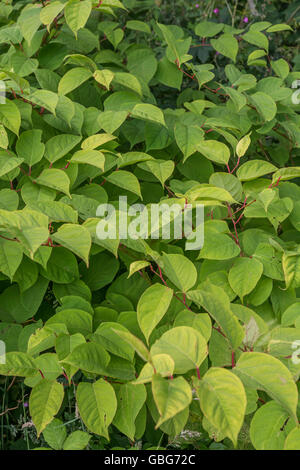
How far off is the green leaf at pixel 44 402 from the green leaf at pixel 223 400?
33 centimetres

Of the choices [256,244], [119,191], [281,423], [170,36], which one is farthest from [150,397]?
[170,36]

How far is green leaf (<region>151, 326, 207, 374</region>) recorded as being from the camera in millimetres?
869

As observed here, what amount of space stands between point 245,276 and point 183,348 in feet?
1.18

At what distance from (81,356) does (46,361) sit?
115 mm

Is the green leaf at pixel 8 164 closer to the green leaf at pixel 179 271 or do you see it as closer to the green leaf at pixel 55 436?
the green leaf at pixel 179 271

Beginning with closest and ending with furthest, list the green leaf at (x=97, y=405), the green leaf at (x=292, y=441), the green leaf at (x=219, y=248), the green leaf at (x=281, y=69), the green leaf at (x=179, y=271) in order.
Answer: the green leaf at (x=292, y=441)
the green leaf at (x=97, y=405)
the green leaf at (x=179, y=271)
the green leaf at (x=219, y=248)
the green leaf at (x=281, y=69)

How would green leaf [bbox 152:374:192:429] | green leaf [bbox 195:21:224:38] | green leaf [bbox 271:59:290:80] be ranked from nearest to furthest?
green leaf [bbox 152:374:192:429] → green leaf [bbox 271:59:290:80] → green leaf [bbox 195:21:224:38]

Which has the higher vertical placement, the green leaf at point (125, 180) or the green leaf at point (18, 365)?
the green leaf at point (125, 180)

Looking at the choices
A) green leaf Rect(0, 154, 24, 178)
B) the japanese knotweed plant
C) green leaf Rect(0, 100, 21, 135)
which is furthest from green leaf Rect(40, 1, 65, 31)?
green leaf Rect(0, 154, 24, 178)

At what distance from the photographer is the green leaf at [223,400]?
0.80 metres

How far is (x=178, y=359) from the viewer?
873mm

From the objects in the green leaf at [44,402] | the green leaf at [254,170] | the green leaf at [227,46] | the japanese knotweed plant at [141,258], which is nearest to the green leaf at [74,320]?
the japanese knotweed plant at [141,258]

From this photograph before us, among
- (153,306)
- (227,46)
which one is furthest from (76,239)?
(227,46)

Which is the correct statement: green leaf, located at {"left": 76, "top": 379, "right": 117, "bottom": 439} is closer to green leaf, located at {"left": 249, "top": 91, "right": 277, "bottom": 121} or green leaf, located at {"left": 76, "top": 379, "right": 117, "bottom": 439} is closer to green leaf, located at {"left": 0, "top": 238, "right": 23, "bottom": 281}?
green leaf, located at {"left": 0, "top": 238, "right": 23, "bottom": 281}
